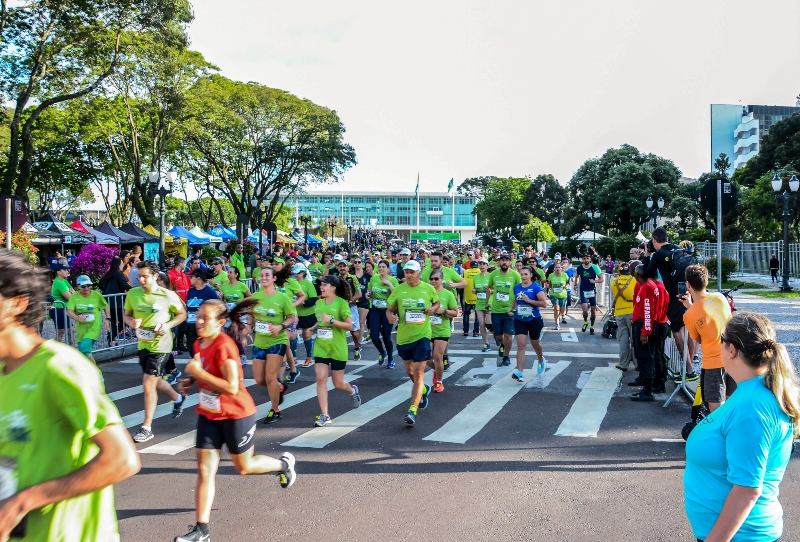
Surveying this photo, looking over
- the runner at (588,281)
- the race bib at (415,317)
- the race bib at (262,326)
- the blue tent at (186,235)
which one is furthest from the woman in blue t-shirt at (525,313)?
the blue tent at (186,235)

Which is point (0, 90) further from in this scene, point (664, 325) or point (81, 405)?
point (81, 405)

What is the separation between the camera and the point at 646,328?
9.00 meters

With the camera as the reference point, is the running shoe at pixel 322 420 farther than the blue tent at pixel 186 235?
No

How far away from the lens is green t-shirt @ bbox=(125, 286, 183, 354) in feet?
24.9

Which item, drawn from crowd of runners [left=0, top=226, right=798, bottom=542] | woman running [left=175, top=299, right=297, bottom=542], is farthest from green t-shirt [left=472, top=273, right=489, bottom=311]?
woman running [left=175, top=299, right=297, bottom=542]

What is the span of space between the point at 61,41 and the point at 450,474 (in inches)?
866

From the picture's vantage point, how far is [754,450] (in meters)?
2.41

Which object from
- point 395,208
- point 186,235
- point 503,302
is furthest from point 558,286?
point 395,208

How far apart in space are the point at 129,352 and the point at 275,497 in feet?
30.4

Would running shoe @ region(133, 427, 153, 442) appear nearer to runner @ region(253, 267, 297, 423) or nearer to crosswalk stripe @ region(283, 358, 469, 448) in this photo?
runner @ region(253, 267, 297, 423)

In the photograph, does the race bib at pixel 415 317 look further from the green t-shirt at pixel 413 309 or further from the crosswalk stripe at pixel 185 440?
the crosswalk stripe at pixel 185 440

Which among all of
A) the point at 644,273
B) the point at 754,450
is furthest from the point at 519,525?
the point at 644,273

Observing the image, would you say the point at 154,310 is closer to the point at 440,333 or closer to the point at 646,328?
the point at 440,333

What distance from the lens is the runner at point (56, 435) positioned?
2.15m
